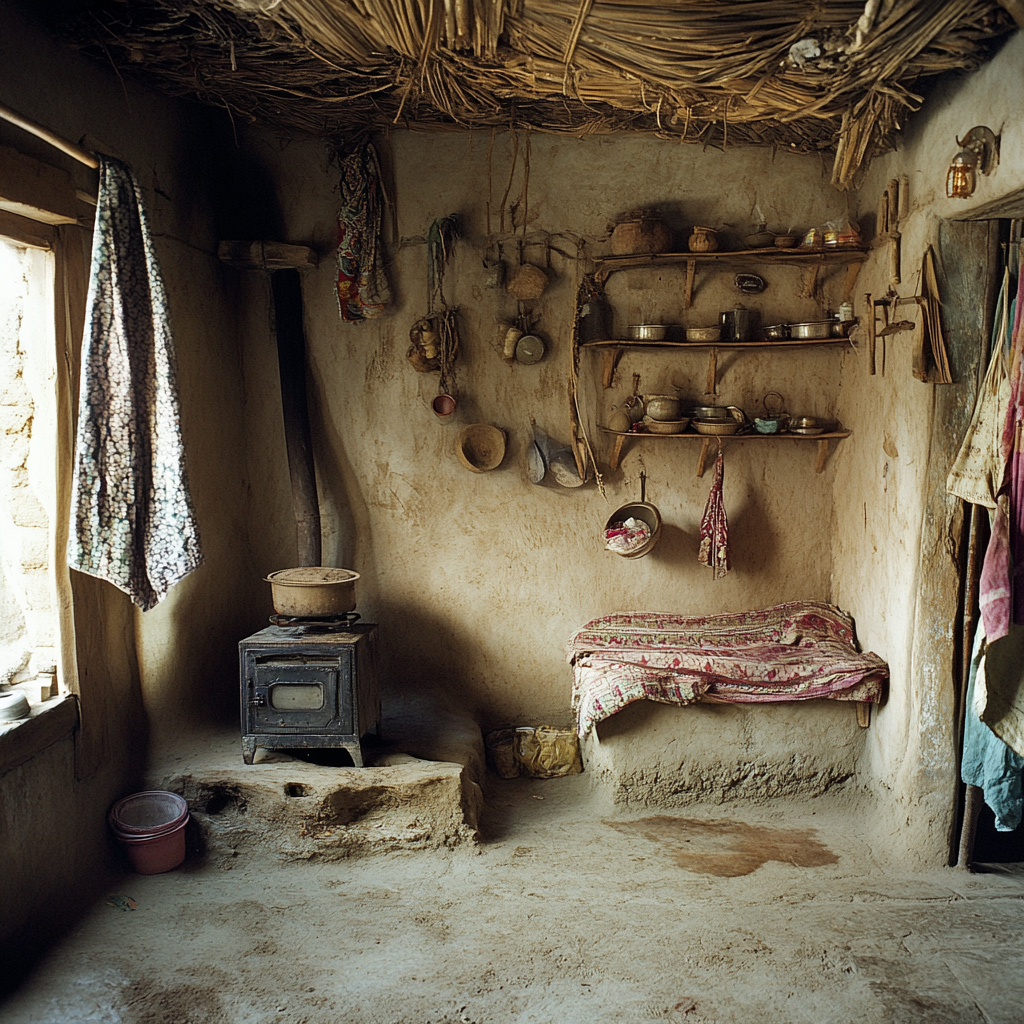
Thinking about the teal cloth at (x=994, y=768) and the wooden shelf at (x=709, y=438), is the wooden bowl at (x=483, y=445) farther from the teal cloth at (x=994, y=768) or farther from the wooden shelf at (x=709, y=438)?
the teal cloth at (x=994, y=768)

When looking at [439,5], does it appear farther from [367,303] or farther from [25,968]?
[25,968]

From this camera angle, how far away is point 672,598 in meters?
4.26

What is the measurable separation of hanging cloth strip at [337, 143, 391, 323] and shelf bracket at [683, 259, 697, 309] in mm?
1481

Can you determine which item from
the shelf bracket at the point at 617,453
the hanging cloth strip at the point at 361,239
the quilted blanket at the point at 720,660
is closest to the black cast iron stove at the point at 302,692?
the quilted blanket at the point at 720,660

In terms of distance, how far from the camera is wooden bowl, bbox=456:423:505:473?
4133 millimetres

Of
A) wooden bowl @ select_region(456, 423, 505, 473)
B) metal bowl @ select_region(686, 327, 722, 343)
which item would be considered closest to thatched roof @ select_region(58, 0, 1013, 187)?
metal bowl @ select_region(686, 327, 722, 343)

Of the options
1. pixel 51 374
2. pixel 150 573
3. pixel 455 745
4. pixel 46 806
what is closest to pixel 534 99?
pixel 51 374

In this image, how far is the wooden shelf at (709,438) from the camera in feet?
12.8

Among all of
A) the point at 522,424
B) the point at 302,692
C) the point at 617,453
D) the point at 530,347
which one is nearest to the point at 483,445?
the point at 522,424

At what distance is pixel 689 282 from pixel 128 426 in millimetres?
2605

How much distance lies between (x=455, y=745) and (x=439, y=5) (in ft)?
9.59

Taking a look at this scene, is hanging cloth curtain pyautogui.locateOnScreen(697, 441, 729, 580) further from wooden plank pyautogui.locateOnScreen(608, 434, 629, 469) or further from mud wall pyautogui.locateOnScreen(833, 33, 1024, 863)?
mud wall pyautogui.locateOnScreen(833, 33, 1024, 863)

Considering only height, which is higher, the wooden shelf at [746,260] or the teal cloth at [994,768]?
the wooden shelf at [746,260]

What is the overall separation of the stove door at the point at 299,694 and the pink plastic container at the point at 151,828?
16.8 inches
